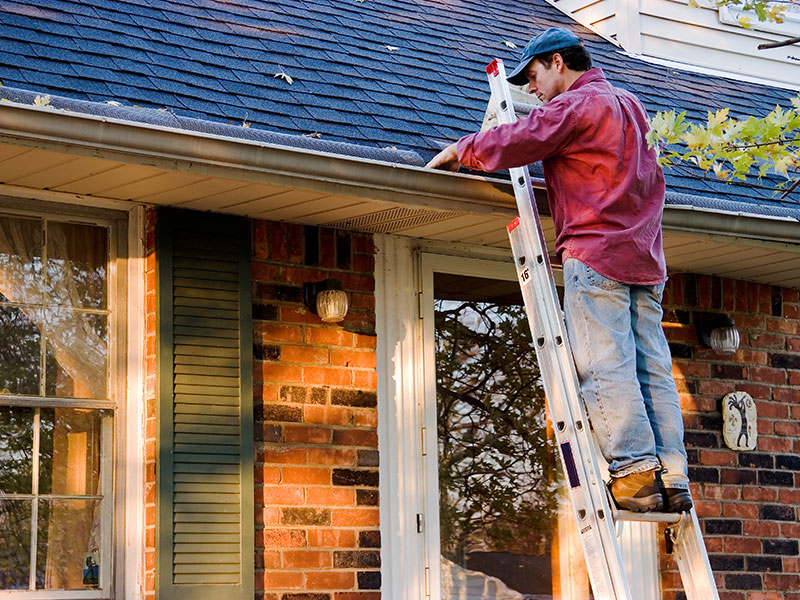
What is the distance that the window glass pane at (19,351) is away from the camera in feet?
17.9

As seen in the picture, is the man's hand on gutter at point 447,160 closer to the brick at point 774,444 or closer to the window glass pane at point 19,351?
the window glass pane at point 19,351

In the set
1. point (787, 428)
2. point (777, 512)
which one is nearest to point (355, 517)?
point (777, 512)

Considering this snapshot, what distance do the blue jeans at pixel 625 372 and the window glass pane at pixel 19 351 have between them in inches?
86.9

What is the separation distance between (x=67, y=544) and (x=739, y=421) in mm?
3565

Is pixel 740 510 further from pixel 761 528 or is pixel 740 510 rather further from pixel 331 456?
pixel 331 456

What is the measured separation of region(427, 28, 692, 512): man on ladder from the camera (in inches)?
174

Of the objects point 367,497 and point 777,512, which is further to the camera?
point 777,512

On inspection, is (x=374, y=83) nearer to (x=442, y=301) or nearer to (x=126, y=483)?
(x=442, y=301)

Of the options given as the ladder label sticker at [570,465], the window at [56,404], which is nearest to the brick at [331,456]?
the window at [56,404]

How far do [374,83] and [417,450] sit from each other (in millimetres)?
1724

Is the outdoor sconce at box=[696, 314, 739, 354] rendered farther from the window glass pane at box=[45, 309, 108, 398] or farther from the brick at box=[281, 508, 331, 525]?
the window glass pane at box=[45, 309, 108, 398]

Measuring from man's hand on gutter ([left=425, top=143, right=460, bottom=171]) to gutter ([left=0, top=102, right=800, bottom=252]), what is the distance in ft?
0.11

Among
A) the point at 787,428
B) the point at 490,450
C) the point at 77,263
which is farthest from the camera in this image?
the point at 787,428

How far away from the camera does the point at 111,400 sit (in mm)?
5637
